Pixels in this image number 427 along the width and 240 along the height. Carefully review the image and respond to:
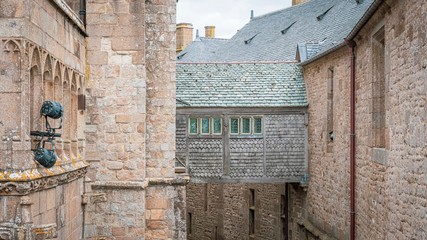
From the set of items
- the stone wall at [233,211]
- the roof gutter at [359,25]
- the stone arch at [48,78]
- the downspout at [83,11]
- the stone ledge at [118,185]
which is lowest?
the stone wall at [233,211]

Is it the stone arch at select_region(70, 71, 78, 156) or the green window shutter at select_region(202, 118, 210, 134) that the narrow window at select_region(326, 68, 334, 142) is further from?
Result: the stone arch at select_region(70, 71, 78, 156)

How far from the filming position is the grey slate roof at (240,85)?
19.7 meters

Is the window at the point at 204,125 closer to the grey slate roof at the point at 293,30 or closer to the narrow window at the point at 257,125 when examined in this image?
the narrow window at the point at 257,125

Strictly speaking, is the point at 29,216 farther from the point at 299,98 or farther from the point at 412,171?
the point at 299,98

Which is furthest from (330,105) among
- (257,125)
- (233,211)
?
(233,211)

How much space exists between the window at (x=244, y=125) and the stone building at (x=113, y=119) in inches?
246

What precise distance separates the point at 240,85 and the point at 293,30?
8.32 metres

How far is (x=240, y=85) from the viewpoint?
792 inches

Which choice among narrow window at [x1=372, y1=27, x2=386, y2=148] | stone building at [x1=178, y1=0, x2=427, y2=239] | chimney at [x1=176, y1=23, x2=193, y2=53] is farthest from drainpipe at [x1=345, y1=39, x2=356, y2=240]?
chimney at [x1=176, y1=23, x2=193, y2=53]

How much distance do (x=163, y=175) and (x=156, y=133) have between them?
0.74 meters

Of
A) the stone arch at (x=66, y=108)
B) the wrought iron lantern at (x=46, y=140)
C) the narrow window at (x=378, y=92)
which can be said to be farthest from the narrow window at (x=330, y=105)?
the wrought iron lantern at (x=46, y=140)

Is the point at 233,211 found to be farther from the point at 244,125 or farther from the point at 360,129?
the point at 360,129

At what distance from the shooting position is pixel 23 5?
7703mm

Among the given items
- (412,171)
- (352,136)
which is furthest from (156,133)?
(412,171)
